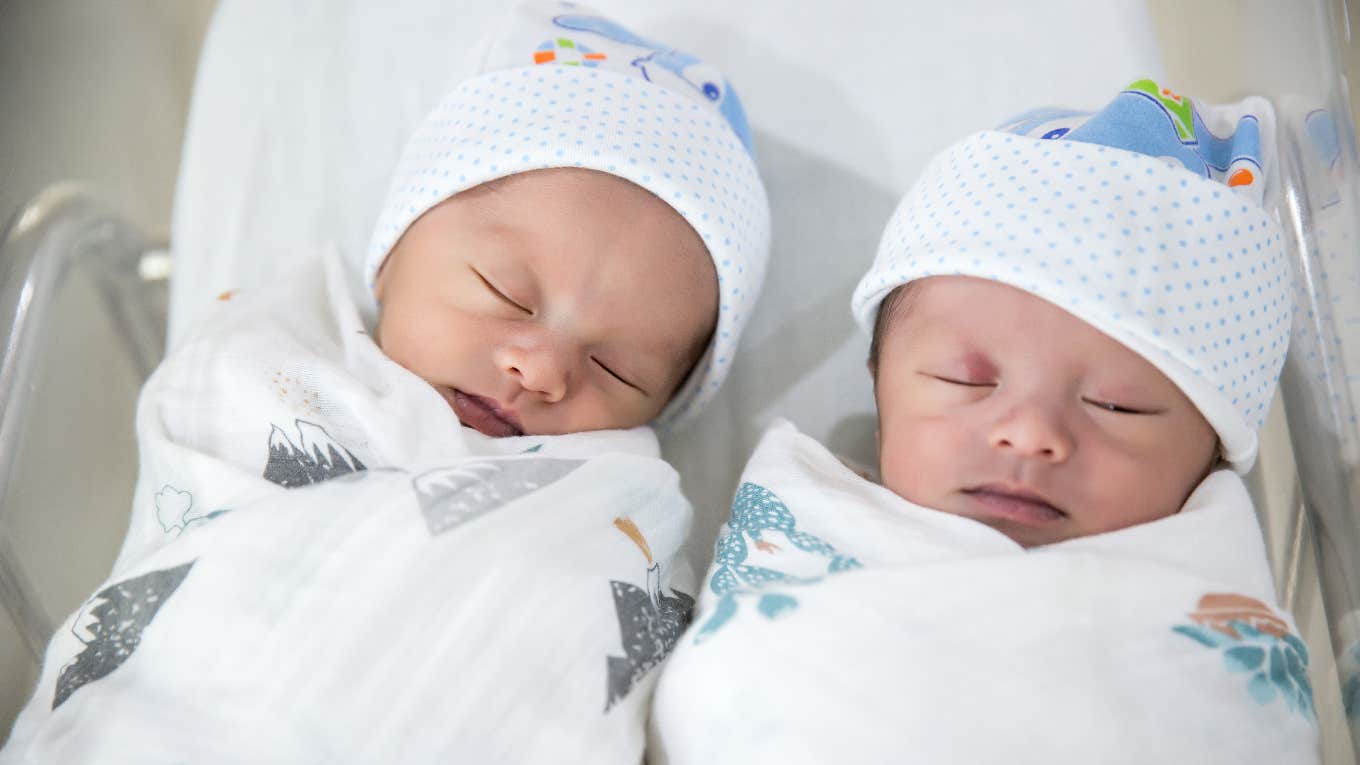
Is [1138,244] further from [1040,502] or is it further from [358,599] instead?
[358,599]

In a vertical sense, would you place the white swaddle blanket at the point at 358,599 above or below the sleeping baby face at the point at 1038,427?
below

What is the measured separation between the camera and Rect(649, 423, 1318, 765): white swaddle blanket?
30.7 inches

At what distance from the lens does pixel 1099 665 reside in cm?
80

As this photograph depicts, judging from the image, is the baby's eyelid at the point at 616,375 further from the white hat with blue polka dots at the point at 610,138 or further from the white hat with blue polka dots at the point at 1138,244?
the white hat with blue polka dots at the point at 1138,244

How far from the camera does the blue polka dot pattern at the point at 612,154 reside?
1145 mm

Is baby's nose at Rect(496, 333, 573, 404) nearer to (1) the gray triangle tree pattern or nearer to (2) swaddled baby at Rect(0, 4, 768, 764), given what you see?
(2) swaddled baby at Rect(0, 4, 768, 764)

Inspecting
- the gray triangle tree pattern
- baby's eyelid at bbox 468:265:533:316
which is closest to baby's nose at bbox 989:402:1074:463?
baby's eyelid at bbox 468:265:533:316

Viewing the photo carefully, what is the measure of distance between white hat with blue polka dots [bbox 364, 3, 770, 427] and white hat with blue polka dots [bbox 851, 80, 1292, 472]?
0.65ft

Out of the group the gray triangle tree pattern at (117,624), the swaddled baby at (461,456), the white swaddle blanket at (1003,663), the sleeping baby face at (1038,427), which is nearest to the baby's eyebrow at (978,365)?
the sleeping baby face at (1038,427)

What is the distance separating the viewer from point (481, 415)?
1113 millimetres

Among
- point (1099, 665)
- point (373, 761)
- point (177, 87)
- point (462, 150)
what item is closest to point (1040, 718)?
point (1099, 665)

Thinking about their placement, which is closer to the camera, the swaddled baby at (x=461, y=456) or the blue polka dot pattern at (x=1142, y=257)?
the swaddled baby at (x=461, y=456)

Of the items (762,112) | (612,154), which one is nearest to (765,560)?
(612,154)

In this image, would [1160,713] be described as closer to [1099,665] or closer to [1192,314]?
[1099,665]
